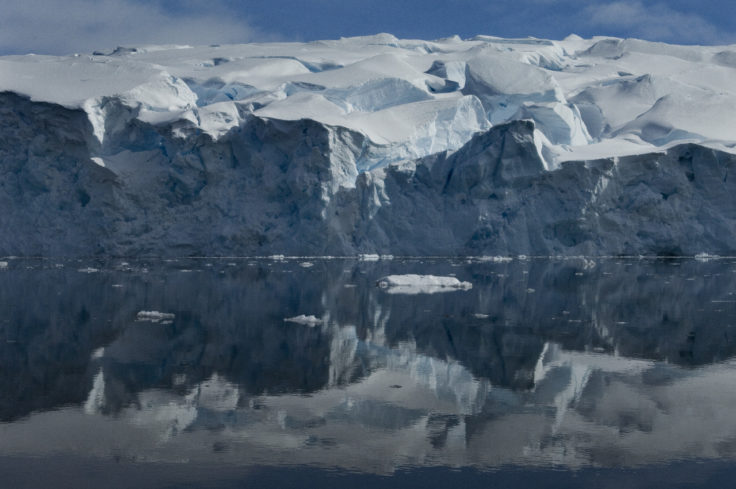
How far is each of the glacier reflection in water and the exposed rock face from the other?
547 inches

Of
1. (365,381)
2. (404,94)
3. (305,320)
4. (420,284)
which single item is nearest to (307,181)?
(404,94)

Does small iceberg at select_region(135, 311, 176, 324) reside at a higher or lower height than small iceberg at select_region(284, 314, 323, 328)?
lower

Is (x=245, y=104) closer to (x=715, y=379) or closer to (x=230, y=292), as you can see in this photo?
(x=230, y=292)

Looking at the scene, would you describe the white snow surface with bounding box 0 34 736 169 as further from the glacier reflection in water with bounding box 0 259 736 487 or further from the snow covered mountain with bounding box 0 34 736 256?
the glacier reflection in water with bounding box 0 259 736 487

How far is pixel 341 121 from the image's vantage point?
2878 cm

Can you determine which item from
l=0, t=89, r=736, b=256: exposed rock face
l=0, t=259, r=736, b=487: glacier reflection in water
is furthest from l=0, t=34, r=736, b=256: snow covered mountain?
l=0, t=259, r=736, b=487: glacier reflection in water

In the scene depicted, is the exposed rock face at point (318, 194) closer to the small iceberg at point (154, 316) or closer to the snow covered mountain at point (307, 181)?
the snow covered mountain at point (307, 181)

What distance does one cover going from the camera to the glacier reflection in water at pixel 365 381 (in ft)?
16.4

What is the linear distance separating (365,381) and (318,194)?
20.8 metres

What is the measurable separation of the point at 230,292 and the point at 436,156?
16.3 metres

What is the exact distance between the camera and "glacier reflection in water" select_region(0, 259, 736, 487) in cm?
498

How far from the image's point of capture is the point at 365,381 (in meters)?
7.12

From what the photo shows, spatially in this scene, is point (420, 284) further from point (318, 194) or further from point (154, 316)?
point (318, 194)

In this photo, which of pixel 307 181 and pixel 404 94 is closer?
pixel 307 181
